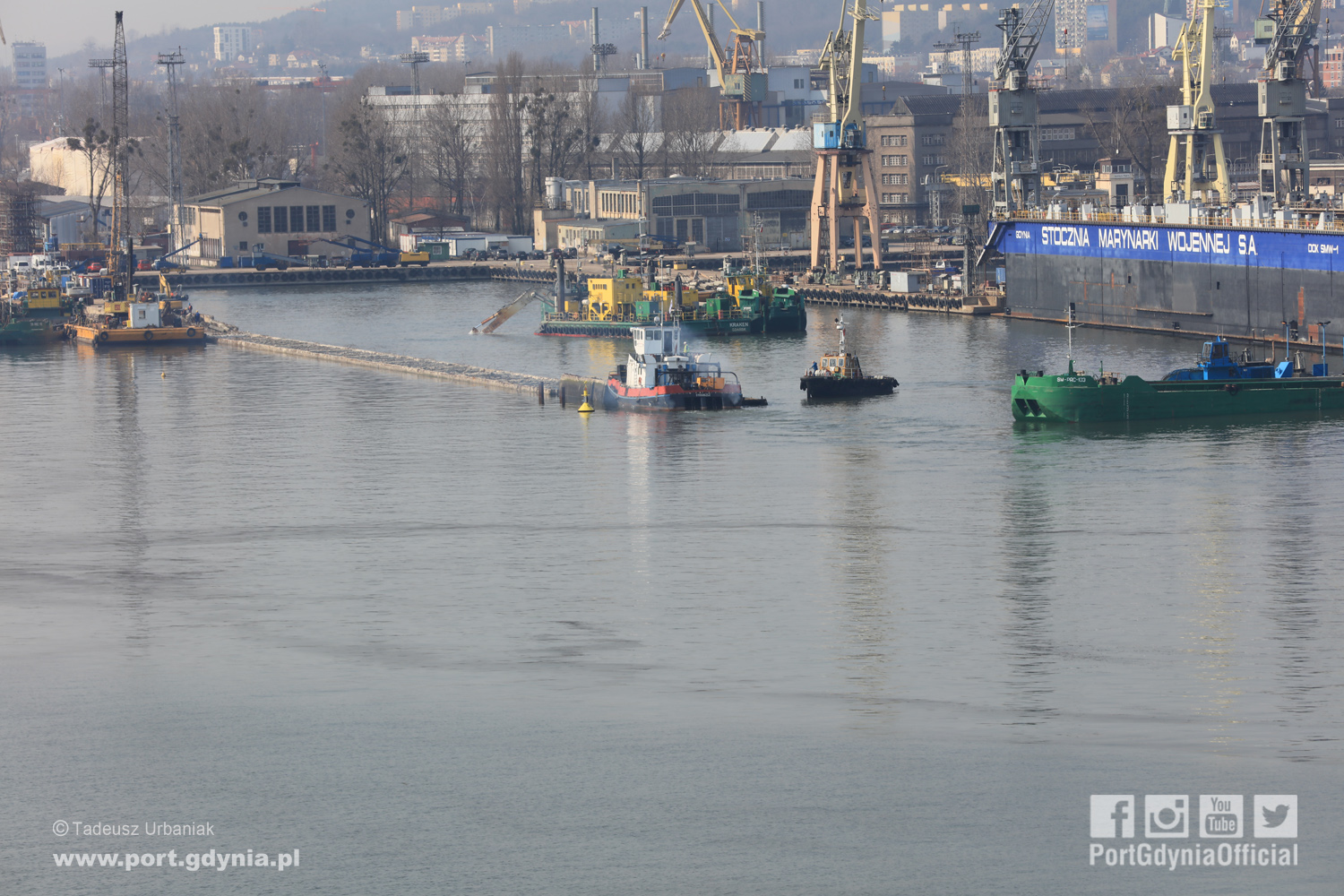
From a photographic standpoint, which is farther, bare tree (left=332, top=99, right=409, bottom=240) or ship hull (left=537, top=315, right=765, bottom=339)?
bare tree (left=332, top=99, right=409, bottom=240)

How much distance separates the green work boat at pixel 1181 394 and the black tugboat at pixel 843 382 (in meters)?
6.61

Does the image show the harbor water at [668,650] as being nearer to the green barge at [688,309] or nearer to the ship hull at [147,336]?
the green barge at [688,309]

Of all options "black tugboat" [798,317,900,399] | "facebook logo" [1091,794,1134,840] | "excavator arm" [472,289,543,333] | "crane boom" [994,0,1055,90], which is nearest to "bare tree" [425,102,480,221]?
"excavator arm" [472,289,543,333]

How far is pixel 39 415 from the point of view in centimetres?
6350

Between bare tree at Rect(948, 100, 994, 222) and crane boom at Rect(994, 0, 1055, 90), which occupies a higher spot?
crane boom at Rect(994, 0, 1055, 90)

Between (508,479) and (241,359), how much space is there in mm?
35398

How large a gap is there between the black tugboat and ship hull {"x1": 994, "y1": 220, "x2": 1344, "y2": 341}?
15717 millimetres

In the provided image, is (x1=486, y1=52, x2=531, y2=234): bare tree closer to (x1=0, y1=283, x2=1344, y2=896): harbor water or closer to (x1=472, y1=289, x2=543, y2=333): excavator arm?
(x1=472, y1=289, x2=543, y2=333): excavator arm

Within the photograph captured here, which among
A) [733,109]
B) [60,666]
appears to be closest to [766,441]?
[60,666]

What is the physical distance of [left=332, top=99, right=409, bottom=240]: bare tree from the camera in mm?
140625

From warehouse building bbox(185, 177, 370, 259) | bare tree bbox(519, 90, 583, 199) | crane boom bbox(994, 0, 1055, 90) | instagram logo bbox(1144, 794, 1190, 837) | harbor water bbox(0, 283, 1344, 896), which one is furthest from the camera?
bare tree bbox(519, 90, 583, 199)

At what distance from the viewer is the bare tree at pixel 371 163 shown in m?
141

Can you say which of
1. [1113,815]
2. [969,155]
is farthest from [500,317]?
[1113,815]

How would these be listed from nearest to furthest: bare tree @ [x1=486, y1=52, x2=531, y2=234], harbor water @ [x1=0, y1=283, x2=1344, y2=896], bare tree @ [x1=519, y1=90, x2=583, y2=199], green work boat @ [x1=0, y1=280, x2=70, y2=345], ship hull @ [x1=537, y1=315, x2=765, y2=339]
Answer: harbor water @ [x1=0, y1=283, x2=1344, y2=896] < ship hull @ [x1=537, y1=315, x2=765, y2=339] < green work boat @ [x1=0, y1=280, x2=70, y2=345] < bare tree @ [x1=486, y1=52, x2=531, y2=234] < bare tree @ [x1=519, y1=90, x2=583, y2=199]
